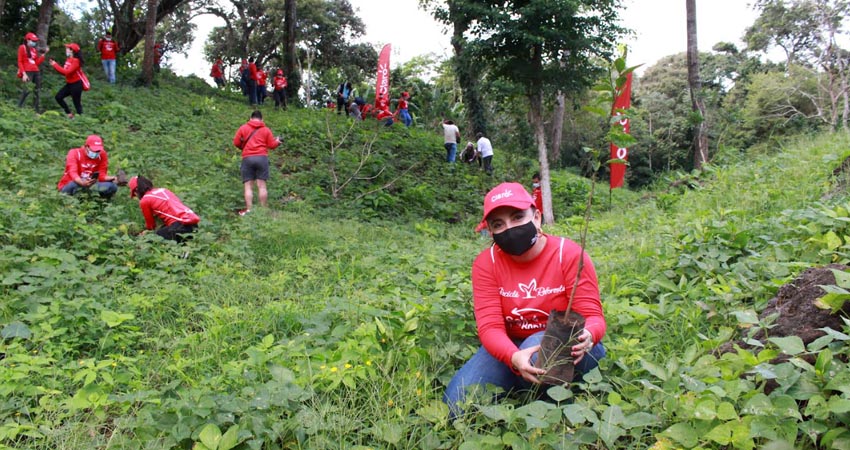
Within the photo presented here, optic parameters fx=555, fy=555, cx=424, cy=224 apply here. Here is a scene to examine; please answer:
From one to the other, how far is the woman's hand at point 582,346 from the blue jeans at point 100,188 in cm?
697

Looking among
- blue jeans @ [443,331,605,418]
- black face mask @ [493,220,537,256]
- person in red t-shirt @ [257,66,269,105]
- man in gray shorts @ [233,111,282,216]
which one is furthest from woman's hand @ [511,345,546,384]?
person in red t-shirt @ [257,66,269,105]

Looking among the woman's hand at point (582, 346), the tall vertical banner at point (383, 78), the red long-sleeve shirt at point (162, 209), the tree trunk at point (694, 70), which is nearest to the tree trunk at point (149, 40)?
the tall vertical banner at point (383, 78)

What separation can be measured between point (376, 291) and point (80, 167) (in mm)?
5009

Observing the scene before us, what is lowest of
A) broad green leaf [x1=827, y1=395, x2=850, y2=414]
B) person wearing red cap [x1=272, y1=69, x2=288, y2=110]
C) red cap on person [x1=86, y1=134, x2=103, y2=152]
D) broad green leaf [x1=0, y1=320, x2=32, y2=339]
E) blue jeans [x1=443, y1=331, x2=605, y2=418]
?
broad green leaf [x1=0, y1=320, x2=32, y2=339]

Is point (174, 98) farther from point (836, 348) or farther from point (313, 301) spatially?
point (836, 348)

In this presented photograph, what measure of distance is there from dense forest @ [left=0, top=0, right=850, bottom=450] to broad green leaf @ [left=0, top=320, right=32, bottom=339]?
0.06 feet

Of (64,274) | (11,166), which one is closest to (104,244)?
(64,274)

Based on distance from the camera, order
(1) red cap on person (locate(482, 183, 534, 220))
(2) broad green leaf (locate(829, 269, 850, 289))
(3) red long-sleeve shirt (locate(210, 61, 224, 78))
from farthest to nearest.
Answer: (3) red long-sleeve shirt (locate(210, 61, 224, 78)), (1) red cap on person (locate(482, 183, 534, 220)), (2) broad green leaf (locate(829, 269, 850, 289))

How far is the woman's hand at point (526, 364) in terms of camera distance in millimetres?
2441

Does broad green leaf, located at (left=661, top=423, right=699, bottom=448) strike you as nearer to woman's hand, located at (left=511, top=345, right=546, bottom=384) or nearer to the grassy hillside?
the grassy hillside

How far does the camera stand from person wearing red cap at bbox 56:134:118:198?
7.14 meters

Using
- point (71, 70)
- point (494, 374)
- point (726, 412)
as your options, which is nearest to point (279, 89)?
point (71, 70)

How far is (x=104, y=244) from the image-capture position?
590 cm

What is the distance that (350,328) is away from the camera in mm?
3607
